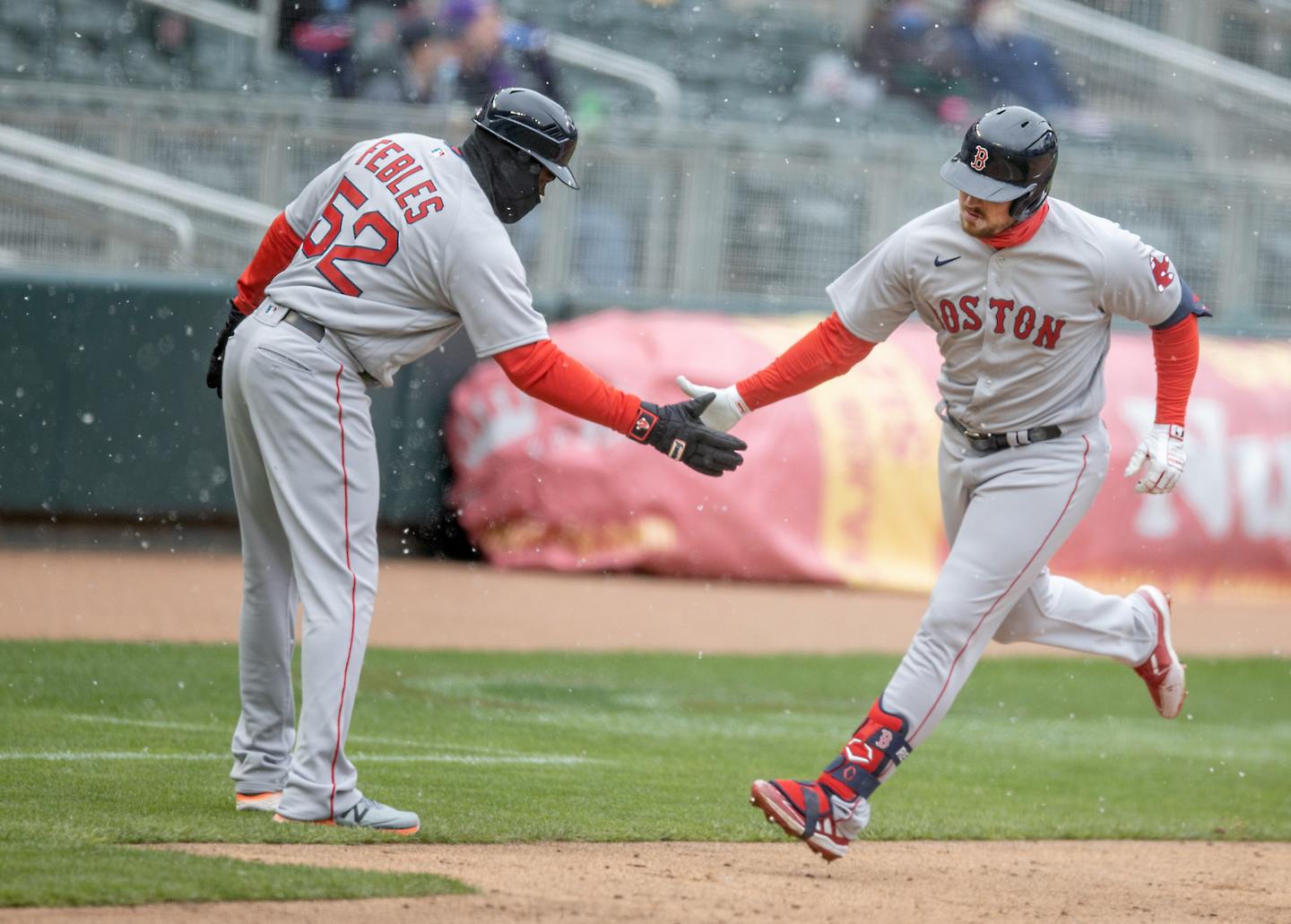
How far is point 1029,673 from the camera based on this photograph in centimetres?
880

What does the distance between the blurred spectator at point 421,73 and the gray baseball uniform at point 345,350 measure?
701 centimetres

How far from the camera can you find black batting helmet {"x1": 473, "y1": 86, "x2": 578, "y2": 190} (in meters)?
A: 4.27

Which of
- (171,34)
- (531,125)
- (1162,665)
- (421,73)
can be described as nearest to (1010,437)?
(1162,665)

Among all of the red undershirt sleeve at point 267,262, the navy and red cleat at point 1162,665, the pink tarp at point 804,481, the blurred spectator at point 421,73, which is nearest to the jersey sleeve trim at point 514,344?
the red undershirt sleeve at point 267,262

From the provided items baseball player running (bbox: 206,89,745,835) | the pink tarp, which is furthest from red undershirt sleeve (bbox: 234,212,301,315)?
the pink tarp

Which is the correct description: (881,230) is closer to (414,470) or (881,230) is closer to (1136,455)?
(414,470)

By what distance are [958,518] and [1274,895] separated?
4.14 ft

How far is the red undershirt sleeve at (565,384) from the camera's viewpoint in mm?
4238

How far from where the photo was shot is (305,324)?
4270 mm

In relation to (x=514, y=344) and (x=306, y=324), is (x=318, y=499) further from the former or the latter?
(x=514, y=344)

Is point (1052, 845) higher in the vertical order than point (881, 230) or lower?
lower

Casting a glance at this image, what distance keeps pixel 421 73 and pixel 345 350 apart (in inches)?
288

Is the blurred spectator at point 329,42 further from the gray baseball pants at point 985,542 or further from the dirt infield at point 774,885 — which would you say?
the dirt infield at point 774,885

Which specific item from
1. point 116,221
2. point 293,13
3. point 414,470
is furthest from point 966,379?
point 293,13
